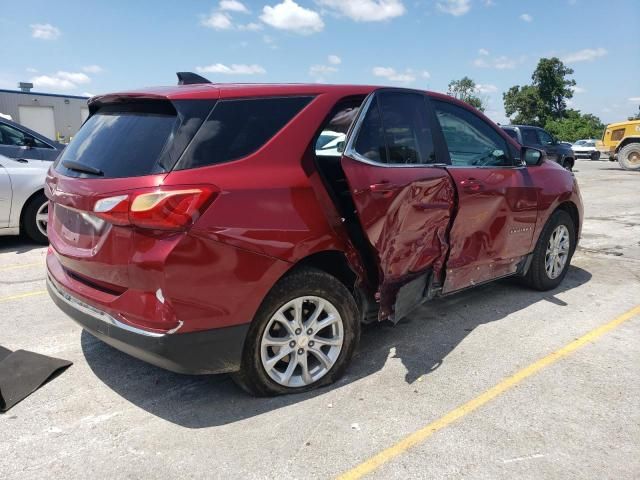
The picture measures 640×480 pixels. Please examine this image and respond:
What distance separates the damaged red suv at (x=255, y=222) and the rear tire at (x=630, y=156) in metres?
23.1

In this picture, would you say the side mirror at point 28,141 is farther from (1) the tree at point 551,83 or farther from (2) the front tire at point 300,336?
(1) the tree at point 551,83

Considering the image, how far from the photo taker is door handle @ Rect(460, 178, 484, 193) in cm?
389

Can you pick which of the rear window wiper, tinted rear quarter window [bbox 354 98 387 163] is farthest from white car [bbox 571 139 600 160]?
the rear window wiper

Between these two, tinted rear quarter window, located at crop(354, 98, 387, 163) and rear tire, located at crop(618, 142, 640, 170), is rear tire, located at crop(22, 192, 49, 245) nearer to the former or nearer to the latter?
tinted rear quarter window, located at crop(354, 98, 387, 163)

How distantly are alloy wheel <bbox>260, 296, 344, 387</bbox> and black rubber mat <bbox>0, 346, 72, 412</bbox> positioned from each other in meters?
1.45

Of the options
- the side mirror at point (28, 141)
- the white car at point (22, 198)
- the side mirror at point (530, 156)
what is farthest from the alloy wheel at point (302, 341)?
the side mirror at point (28, 141)

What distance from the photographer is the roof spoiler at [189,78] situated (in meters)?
3.42

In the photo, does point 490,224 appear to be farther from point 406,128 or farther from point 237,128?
point 237,128

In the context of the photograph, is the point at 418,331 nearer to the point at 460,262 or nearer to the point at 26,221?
the point at 460,262

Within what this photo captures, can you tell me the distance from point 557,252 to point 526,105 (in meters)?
64.6

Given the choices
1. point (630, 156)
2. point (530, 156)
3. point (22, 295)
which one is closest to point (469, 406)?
point (530, 156)

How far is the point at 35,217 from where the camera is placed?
6840 mm

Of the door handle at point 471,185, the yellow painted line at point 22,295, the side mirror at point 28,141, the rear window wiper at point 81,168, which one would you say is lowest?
the yellow painted line at point 22,295

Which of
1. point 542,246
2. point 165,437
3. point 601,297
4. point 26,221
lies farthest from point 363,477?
point 26,221
